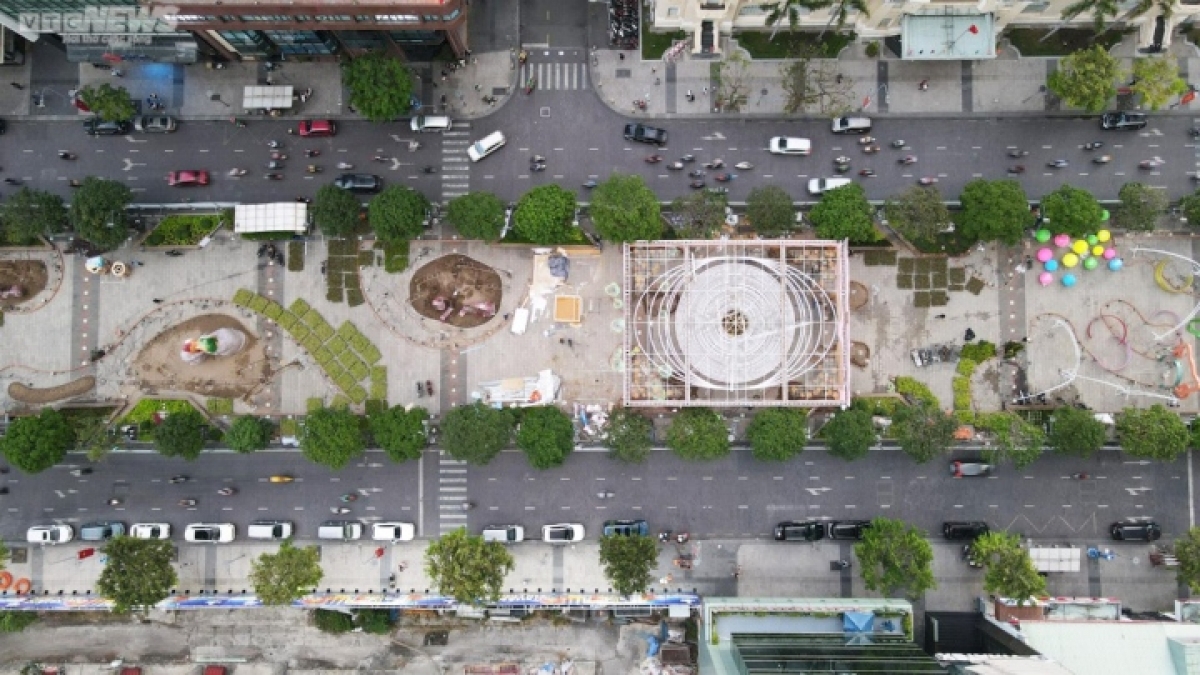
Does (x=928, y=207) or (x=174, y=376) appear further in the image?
(x=174, y=376)

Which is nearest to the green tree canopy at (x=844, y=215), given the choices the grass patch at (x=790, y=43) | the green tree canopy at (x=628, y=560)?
the grass patch at (x=790, y=43)

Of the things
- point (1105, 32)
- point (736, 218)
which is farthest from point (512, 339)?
point (1105, 32)

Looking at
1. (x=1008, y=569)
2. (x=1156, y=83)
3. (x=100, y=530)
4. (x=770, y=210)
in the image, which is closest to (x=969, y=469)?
(x=1008, y=569)

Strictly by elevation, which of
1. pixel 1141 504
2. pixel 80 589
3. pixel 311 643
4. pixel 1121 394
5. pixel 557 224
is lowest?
pixel 311 643

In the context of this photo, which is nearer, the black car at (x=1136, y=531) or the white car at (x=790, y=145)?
the black car at (x=1136, y=531)

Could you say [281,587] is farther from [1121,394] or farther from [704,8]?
[1121,394]

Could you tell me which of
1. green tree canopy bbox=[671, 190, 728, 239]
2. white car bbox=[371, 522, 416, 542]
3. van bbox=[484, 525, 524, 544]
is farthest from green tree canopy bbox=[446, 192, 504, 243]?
white car bbox=[371, 522, 416, 542]

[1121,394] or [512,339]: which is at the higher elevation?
[512,339]

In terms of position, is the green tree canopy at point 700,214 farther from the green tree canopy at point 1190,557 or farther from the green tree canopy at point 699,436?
the green tree canopy at point 1190,557
